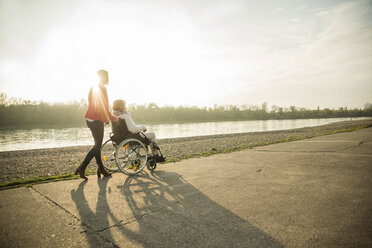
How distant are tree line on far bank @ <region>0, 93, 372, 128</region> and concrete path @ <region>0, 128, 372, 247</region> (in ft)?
195

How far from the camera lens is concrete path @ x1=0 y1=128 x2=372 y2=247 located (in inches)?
72.0

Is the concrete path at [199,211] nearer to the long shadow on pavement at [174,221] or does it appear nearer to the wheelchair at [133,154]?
the long shadow on pavement at [174,221]

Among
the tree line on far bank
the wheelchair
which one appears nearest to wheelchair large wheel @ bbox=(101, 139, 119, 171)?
the wheelchair

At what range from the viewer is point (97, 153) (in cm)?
404

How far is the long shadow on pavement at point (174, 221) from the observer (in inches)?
71.1

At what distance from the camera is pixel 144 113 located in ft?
270

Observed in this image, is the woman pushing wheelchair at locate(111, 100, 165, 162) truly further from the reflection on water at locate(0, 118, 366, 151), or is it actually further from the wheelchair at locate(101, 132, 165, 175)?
the reflection on water at locate(0, 118, 366, 151)

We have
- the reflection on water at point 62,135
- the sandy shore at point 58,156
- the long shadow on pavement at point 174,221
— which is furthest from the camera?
the reflection on water at point 62,135

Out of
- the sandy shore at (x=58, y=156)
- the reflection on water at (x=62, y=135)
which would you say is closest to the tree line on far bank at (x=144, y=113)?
the reflection on water at (x=62, y=135)

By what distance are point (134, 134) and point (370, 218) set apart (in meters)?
3.81

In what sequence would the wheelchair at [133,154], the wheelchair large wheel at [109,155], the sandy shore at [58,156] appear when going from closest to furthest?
1. the wheelchair at [133,154]
2. the wheelchair large wheel at [109,155]
3. the sandy shore at [58,156]

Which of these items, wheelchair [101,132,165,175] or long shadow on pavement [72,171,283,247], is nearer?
long shadow on pavement [72,171,283,247]

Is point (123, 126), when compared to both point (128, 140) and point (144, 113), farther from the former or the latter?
point (144, 113)

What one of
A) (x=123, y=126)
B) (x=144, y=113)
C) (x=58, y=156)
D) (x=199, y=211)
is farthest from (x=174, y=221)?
(x=144, y=113)
